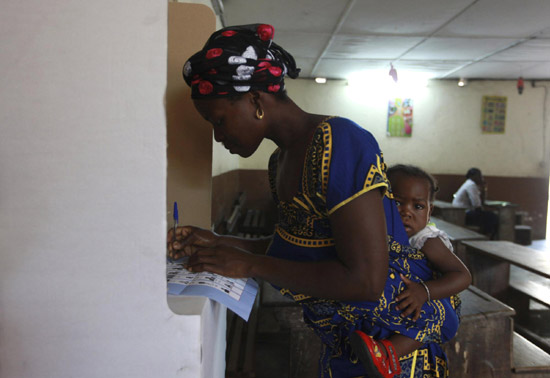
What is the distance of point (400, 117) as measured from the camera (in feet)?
27.0

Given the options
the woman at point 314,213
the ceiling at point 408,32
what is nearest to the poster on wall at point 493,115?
the ceiling at point 408,32

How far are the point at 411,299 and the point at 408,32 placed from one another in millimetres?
4992

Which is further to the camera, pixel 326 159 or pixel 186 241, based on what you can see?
pixel 186 241

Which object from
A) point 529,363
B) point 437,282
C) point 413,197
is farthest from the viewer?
point 529,363

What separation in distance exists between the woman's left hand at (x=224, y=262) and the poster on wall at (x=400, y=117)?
25.7 ft

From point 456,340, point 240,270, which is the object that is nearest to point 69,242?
point 240,270

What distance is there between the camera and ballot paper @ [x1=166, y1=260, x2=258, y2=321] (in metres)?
0.72

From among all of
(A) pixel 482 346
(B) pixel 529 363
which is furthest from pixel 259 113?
(B) pixel 529 363

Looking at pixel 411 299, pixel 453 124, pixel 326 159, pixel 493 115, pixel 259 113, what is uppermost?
pixel 493 115

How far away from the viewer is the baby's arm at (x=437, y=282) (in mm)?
1026

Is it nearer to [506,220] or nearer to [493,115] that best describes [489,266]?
[506,220]

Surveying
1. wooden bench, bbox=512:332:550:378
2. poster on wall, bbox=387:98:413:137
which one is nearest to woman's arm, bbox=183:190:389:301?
wooden bench, bbox=512:332:550:378

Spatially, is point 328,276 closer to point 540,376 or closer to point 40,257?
point 40,257

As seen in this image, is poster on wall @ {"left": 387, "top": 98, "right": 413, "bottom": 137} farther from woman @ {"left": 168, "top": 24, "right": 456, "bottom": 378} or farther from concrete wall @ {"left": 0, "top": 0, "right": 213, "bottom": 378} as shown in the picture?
concrete wall @ {"left": 0, "top": 0, "right": 213, "bottom": 378}
